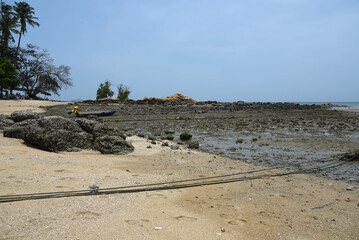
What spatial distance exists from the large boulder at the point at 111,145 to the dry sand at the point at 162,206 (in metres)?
0.75

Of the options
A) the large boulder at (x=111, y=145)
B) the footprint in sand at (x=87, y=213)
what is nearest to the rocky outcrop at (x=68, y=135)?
the large boulder at (x=111, y=145)

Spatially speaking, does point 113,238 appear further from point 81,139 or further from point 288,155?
point 288,155

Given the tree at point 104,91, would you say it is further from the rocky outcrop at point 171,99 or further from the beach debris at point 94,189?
the beach debris at point 94,189

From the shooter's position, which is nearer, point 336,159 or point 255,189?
point 255,189

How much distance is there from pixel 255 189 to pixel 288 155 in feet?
10.8

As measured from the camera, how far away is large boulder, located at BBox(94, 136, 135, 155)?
6.45m

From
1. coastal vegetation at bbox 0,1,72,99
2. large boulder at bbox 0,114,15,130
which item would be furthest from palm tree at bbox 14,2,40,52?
large boulder at bbox 0,114,15,130

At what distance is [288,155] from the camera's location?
7.24 m

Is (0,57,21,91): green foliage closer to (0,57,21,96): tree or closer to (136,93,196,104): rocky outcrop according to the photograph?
(0,57,21,96): tree

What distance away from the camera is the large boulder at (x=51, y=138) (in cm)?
595

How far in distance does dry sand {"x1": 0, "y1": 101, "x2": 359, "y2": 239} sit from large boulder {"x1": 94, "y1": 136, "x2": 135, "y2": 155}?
2.47 feet

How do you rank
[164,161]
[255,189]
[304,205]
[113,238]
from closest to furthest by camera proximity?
[113,238]
[304,205]
[255,189]
[164,161]

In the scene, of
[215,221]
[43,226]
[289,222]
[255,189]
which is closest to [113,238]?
[43,226]

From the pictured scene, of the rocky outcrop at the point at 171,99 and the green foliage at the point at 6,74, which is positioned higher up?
the green foliage at the point at 6,74
